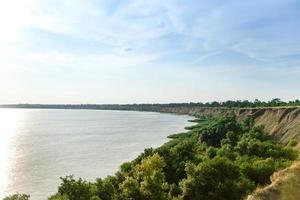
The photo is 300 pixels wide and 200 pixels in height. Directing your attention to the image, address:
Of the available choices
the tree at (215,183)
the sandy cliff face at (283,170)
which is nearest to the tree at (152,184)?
the tree at (215,183)

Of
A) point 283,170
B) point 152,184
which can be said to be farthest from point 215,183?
point 283,170

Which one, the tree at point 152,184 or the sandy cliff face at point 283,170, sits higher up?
the sandy cliff face at point 283,170

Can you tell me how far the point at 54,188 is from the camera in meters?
93.9

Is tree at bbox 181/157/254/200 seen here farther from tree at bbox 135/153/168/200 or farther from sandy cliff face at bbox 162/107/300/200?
sandy cliff face at bbox 162/107/300/200

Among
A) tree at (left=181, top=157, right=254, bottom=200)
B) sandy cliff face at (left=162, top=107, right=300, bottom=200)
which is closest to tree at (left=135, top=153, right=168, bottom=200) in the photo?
tree at (left=181, top=157, right=254, bottom=200)

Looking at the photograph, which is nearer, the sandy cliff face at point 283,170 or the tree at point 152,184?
the sandy cliff face at point 283,170

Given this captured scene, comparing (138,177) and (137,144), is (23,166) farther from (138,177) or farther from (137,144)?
(138,177)

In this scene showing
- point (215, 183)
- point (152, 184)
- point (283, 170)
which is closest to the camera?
point (283, 170)

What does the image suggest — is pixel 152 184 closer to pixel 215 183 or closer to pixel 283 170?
pixel 215 183

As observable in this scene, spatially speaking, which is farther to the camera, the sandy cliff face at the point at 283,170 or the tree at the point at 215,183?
the tree at the point at 215,183

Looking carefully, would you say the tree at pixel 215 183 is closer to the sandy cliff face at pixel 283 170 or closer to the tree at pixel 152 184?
the tree at pixel 152 184

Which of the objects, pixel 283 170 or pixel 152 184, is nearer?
pixel 283 170

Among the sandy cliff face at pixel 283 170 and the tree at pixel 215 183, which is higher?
the sandy cliff face at pixel 283 170

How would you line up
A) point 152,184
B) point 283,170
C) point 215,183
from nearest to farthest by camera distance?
point 283,170
point 152,184
point 215,183
